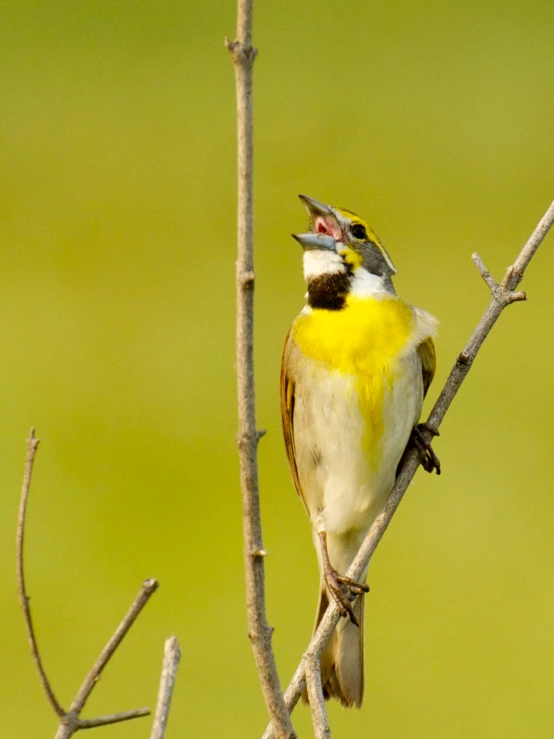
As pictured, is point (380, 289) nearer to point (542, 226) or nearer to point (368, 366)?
point (368, 366)

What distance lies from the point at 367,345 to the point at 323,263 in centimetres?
13

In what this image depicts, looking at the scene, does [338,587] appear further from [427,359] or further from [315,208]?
[315,208]

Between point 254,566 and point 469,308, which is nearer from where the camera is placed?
point 254,566

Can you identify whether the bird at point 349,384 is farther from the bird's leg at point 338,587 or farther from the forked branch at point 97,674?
the forked branch at point 97,674

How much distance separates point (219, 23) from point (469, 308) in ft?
3.37

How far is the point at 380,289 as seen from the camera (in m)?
1.40

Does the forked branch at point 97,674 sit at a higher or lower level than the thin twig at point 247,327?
lower

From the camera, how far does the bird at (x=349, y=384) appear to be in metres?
1.31

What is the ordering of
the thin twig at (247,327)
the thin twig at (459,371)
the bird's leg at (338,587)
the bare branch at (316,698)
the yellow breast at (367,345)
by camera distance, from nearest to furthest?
the thin twig at (247,327), the bare branch at (316,698), the thin twig at (459,371), the bird's leg at (338,587), the yellow breast at (367,345)

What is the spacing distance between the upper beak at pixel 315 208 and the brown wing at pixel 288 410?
0.57 ft

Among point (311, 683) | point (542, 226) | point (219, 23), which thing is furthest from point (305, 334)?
point (219, 23)

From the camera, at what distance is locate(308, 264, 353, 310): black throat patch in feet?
4.47

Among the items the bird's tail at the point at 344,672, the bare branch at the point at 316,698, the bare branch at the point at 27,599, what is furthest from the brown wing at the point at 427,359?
the bare branch at the point at 27,599

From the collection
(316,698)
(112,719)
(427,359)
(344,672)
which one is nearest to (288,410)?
(427,359)
